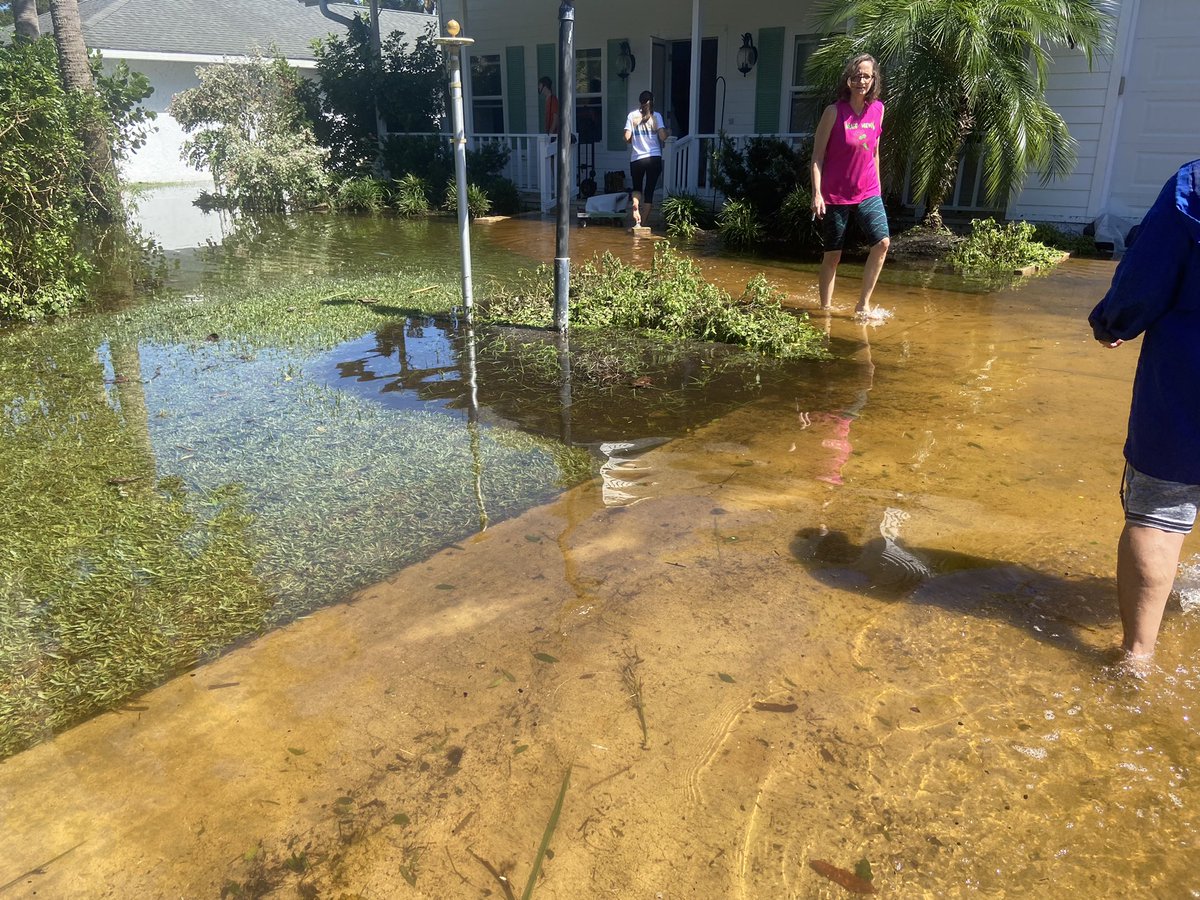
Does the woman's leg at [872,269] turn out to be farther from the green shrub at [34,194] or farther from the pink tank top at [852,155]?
the green shrub at [34,194]

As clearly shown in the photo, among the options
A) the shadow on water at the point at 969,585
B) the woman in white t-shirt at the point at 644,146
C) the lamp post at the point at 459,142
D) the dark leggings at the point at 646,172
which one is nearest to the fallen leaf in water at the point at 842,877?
the shadow on water at the point at 969,585

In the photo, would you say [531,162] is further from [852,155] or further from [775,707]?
[775,707]

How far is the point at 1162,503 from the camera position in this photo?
229cm

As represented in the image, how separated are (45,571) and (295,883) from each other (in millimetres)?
1798

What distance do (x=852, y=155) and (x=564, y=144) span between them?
2.12 m

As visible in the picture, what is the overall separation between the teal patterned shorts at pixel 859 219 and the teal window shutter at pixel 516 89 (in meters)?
12.3

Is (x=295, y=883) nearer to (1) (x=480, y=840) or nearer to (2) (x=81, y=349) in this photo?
(1) (x=480, y=840)

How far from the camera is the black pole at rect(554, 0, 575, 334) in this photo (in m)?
5.09

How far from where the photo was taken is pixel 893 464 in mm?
3838

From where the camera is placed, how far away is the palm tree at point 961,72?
849cm

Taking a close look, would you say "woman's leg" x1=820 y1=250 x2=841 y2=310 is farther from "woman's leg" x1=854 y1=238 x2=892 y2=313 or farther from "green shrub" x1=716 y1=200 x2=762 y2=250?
"green shrub" x1=716 y1=200 x2=762 y2=250

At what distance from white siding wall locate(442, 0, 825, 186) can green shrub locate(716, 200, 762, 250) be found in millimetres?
4708

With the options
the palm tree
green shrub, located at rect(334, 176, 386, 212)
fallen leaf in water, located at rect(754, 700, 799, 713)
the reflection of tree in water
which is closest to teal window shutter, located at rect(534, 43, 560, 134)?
green shrub, located at rect(334, 176, 386, 212)

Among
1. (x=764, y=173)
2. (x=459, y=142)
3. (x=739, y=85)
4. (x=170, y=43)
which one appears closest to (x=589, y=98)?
(x=739, y=85)
